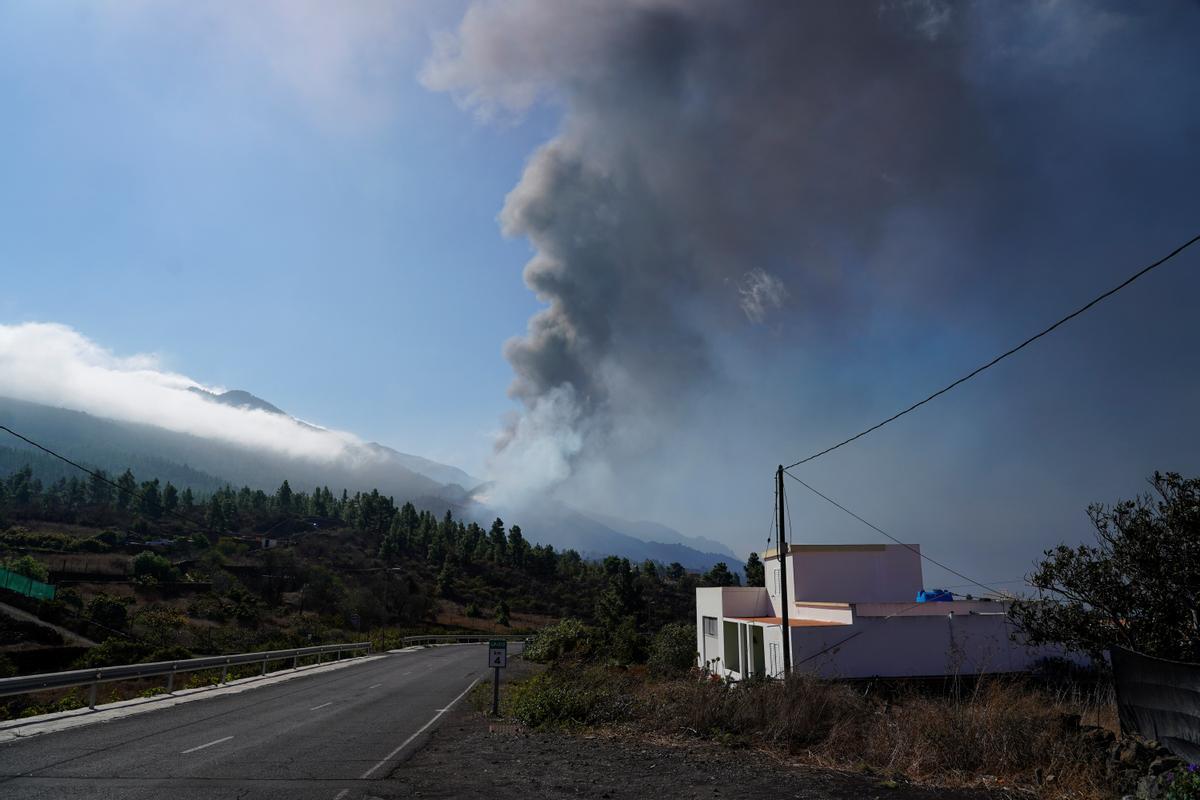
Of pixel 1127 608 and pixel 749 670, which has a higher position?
pixel 1127 608

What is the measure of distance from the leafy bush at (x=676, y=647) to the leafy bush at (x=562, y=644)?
4103 mm

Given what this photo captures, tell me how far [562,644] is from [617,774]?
35.8 meters

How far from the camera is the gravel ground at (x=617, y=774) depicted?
957 centimetres

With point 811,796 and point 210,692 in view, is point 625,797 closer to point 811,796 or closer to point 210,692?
point 811,796

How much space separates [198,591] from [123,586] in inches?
251

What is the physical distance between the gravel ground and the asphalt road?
910 millimetres

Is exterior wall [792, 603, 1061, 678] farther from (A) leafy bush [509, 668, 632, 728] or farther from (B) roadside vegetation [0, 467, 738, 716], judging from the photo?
(B) roadside vegetation [0, 467, 738, 716]

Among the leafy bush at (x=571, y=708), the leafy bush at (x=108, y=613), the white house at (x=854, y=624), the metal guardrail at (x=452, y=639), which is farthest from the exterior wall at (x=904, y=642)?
the leafy bush at (x=108, y=613)

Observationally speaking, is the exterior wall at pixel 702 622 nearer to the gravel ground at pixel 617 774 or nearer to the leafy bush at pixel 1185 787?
the gravel ground at pixel 617 774

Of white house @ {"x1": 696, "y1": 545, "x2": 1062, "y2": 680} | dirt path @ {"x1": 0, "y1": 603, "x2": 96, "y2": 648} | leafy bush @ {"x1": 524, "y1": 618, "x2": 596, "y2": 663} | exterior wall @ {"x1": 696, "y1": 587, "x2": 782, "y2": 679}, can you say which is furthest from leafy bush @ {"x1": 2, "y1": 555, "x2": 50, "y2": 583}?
white house @ {"x1": 696, "y1": 545, "x2": 1062, "y2": 680}

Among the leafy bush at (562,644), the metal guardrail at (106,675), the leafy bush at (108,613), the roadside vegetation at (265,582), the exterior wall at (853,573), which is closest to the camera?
the metal guardrail at (106,675)

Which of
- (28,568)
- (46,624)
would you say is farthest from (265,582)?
(46,624)

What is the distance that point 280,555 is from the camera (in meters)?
94.1

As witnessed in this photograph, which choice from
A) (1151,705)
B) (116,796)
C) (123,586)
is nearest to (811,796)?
(1151,705)
